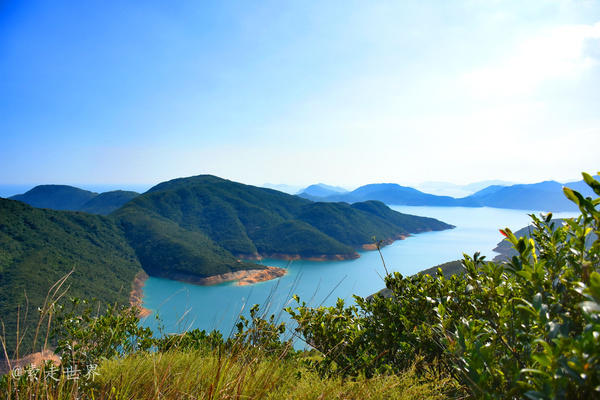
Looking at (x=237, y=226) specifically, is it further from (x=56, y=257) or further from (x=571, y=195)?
(x=571, y=195)

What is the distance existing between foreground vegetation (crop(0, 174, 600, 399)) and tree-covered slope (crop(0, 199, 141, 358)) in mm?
36322

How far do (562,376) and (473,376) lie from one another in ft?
1.45

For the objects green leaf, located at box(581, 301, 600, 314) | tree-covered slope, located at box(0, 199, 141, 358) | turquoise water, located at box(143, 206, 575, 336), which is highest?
green leaf, located at box(581, 301, 600, 314)

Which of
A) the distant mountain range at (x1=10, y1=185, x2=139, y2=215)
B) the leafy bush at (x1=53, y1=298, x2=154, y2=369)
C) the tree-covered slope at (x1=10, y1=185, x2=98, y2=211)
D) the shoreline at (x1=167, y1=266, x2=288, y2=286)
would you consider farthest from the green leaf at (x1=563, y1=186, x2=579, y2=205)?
the tree-covered slope at (x1=10, y1=185, x2=98, y2=211)

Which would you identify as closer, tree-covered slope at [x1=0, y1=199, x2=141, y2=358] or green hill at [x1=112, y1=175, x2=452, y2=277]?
tree-covered slope at [x1=0, y1=199, x2=141, y2=358]

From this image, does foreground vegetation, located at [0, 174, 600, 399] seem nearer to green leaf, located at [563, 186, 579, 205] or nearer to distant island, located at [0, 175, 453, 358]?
green leaf, located at [563, 186, 579, 205]

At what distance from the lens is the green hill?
2584 inches

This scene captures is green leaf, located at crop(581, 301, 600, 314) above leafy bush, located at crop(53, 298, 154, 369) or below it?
above

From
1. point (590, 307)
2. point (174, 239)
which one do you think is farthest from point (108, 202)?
point (590, 307)

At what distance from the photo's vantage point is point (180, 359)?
2.47 metres

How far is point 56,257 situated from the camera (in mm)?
49281

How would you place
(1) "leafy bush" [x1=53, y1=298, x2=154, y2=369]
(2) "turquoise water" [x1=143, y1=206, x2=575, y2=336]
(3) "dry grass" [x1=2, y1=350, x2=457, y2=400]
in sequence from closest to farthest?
(3) "dry grass" [x1=2, y1=350, x2=457, y2=400] → (1) "leafy bush" [x1=53, y1=298, x2=154, y2=369] → (2) "turquoise water" [x1=143, y1=206, x2=575, y2=336]

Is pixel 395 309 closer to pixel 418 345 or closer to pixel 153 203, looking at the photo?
pixel 418 345

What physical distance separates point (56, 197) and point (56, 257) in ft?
530
